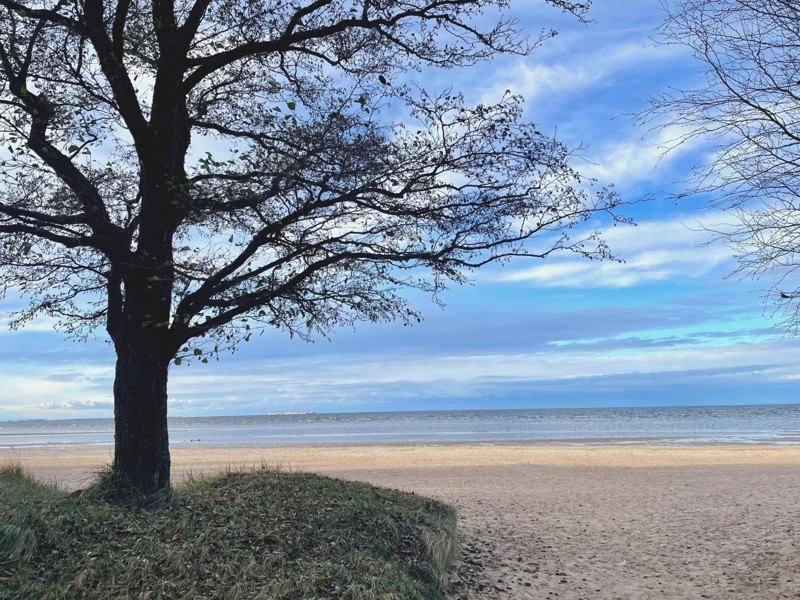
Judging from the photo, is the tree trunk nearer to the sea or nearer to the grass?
the grass

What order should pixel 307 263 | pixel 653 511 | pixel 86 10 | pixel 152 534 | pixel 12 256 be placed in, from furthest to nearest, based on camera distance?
1. pixel 653 511
2. pixel 307 263
3. pixel 12 256
4. pixel 86 10
5. pixel 152 534

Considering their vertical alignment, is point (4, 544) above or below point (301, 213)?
below

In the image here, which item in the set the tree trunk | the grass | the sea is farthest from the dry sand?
the sea

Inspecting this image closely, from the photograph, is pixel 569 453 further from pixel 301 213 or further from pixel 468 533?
pixel 301 213

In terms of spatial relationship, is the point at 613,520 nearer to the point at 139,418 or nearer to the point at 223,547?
the point at 223,547

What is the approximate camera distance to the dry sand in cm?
833

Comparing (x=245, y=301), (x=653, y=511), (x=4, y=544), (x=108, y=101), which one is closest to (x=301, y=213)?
(x=245, y=301)

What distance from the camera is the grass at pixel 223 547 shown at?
212 inches

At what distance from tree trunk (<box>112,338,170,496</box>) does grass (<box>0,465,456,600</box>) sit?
45 cm

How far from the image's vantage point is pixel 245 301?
811cm

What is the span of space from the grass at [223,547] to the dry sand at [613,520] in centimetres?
106

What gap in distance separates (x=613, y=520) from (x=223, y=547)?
8691 mm

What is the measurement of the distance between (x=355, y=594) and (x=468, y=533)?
569 centimetres

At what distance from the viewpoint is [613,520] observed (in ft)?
41.0
